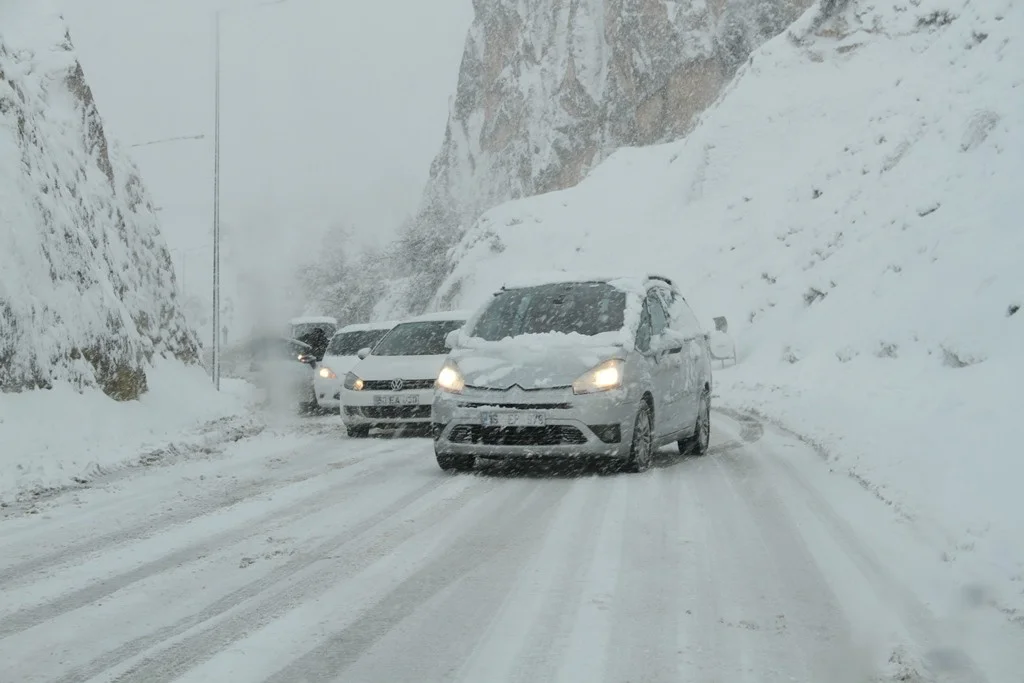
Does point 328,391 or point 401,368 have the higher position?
point 401,368

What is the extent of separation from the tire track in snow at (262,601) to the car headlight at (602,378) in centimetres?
177

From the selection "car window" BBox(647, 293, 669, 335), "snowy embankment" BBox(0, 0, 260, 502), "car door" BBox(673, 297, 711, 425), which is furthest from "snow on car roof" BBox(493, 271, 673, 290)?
"snowy embankment" BBox(0, 0, 260, 502)

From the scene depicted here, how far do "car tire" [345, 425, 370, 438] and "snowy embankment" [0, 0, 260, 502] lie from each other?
154 centimetres

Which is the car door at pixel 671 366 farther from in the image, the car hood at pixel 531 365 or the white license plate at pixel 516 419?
the white license plate at pixel 516 419

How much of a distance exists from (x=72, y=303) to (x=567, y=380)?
6886 millimetres

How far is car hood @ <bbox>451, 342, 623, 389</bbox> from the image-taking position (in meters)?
8.84

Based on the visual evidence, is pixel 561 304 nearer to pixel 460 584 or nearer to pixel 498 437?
pixel 498 437

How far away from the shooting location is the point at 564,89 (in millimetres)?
79688

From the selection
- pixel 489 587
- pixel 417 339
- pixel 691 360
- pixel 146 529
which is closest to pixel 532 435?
pixel 691 360

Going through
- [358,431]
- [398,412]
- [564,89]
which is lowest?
[358,431]

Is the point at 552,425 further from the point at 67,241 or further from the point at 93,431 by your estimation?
the point at 67,241

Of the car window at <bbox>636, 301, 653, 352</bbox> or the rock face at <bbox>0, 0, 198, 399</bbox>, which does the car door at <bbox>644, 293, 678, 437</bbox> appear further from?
the rock face at <bbox>0, 0, 198, 399</bbox>

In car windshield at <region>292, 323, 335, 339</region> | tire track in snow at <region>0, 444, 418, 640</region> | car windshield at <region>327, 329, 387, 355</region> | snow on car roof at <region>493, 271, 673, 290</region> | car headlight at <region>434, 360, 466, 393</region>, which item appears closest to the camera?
tire track in snow at <region>0, 444, 418, 640</region>

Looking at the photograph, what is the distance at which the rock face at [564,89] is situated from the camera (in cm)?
6375
